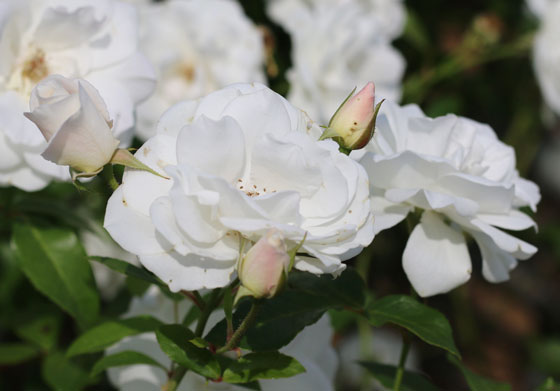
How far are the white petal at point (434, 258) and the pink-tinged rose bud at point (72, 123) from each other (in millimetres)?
376

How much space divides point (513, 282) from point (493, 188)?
79.8 inches

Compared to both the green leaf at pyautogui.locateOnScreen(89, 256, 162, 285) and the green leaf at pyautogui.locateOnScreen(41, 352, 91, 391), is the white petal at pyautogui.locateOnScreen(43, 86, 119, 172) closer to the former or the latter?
the green leaf at pyautogui.locateOnScreen(89, 256, 162, 285)

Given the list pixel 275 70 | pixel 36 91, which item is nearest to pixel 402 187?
pixel 36 91

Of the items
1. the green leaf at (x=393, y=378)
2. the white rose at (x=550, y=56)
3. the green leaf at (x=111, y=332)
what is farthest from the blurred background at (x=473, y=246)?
the green leaf at (x=111, y=332)

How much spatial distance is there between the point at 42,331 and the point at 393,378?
0.62m

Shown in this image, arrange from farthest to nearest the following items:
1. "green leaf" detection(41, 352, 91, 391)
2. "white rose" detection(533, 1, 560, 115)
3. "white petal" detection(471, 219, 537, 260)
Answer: "white rose" detection(533, 1, 560, 115)
"green leaf" detection(41, 352, 91, 391)
"white petal" detection(471, 219, 537, 260)

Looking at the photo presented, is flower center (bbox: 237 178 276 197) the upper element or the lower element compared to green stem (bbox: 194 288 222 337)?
upper

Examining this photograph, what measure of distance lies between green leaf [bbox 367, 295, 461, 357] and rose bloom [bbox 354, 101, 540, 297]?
2 centimetres

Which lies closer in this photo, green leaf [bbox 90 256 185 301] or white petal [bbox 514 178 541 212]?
green leaf [bbox 90 256 185 301]

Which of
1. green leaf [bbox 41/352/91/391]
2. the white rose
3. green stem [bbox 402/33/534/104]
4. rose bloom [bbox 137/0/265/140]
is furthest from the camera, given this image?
green stem [bbox 402/33/534/104]

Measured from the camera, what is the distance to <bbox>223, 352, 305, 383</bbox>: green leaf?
2.38ft

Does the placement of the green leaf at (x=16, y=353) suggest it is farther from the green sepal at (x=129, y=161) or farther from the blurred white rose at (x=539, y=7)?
the blurred white rose at (x=539, y=7)

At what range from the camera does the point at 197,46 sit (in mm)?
1561

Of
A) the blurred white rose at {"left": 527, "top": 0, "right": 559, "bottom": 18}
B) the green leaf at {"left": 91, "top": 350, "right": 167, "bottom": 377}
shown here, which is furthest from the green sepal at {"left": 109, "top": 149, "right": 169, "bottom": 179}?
the blurred white rose at {"left": 527, "top": 0, "right": 559, "bottom": 18}
